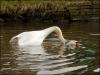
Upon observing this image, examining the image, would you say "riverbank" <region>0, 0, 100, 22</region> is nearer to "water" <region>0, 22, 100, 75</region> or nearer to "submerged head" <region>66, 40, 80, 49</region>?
"water" <region>0, 22, 100, 75</region>

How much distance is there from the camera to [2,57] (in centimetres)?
1211

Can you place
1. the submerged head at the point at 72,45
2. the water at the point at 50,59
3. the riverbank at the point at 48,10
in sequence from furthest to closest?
1. the riverbank at the point at 48,10
2. the submerged head at the point at 72,45
3. the water at the point at 50,59

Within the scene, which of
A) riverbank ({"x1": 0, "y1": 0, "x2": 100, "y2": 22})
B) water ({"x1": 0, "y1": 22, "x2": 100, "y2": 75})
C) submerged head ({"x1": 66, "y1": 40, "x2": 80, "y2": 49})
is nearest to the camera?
water ({"x1": 0, "y1": 22, "x2": 100, "y2": 75})

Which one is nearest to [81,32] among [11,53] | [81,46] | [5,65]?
[81,46]

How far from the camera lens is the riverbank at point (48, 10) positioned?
24.1 m

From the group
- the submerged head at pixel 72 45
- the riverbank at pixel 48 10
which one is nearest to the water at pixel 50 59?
the submerged head at pixel 72 45

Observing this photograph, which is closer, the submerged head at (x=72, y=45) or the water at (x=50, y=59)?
the water at (x=50, y=59)

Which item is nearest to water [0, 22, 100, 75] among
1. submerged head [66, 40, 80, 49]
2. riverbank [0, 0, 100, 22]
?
submerged head [66, 40, 80, 49]

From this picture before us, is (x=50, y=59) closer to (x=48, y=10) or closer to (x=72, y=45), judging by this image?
(x=72, y=45)

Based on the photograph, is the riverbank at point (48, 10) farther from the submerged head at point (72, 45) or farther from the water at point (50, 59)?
the submerged head at point (72, 45)

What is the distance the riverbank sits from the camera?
2412 centimetres

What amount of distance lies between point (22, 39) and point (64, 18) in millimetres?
→ 10554

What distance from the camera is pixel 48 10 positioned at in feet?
A: 80.7

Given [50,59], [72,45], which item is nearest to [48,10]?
[72,45]
